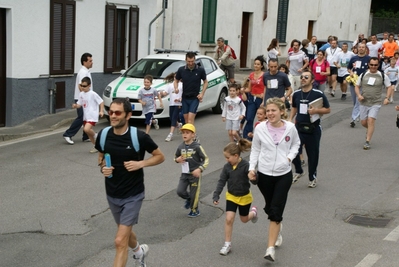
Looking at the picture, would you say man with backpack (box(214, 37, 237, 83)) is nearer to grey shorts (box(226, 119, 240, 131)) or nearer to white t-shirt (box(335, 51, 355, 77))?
white t-shirt (box(335, 51, 355, 77))

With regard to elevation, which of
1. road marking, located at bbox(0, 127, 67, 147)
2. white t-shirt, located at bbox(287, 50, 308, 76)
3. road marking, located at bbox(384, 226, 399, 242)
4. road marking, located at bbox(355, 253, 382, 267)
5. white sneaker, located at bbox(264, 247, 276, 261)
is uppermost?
white t-shirt, located at bbox(287, 50, 308, 76)

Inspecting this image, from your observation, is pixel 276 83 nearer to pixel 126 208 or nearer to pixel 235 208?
pixel 235 208

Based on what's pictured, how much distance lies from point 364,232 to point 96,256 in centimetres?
324

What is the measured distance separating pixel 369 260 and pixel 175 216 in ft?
8.75

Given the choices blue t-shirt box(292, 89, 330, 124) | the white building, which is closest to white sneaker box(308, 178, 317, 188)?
blue t-shirt box(292, 89, 330, 124)

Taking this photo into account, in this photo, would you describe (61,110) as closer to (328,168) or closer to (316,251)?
(328,168)

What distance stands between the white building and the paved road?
2.85 m

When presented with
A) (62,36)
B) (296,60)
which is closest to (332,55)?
(296,60)

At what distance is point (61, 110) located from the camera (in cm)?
1678

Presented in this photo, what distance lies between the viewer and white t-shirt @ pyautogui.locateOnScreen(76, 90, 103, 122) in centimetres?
1236

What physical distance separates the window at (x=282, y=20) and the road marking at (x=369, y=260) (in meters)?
24.9

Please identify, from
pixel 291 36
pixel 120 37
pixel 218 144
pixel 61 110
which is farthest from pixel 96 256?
pixel 291 36

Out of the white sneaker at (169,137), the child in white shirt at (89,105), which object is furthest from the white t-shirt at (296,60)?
the child in white shirt at (89,105)

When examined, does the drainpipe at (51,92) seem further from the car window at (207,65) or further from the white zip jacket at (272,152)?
the white zip jacket at (272,152)
